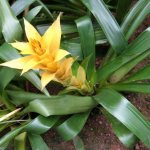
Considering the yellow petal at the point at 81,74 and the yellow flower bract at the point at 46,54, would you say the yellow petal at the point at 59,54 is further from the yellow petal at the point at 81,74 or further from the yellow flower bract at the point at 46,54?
the yellow petal at the point at 81,74

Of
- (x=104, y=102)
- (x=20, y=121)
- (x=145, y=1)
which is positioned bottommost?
(x=20, y=121)

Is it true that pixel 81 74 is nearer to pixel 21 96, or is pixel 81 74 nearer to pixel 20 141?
pixel 21 96

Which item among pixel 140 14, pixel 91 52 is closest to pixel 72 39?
pixel 91 52

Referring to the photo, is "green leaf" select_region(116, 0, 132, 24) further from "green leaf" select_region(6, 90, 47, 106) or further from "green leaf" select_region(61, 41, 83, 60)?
"green leaf" select_region(6, 90, 47, 106)

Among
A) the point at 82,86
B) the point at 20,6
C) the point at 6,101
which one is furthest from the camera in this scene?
the point at 20,6

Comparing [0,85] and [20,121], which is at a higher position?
[0,85]

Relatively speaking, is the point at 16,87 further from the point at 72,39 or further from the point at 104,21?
the point at 104,21

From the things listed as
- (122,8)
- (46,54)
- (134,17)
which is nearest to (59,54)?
(46,54)
